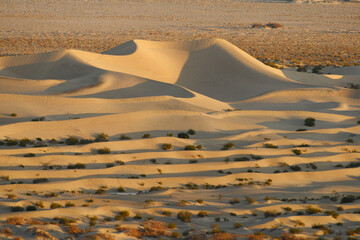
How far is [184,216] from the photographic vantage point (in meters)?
14.3

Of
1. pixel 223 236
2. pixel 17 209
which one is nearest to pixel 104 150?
pixel 17 209

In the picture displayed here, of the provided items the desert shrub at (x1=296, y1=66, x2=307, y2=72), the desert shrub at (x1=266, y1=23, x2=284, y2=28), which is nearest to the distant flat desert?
the desert shrub at (x1=296, y1=66, x2=307, y2=72)

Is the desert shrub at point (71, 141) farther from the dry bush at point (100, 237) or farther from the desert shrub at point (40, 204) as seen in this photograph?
the dry bush at point (100, 237)

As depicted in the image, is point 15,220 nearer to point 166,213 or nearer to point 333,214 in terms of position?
point 166,213

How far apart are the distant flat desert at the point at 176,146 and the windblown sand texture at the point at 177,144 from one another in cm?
7

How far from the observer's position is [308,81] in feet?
123

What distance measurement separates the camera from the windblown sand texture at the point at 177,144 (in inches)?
564

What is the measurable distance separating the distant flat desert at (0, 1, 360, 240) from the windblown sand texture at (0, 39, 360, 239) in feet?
0.21

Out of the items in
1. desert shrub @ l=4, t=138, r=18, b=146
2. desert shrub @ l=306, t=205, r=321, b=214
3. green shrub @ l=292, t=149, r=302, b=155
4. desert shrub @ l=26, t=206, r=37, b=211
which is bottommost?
desert shrub @ l=306, t=205, r=321, b=214

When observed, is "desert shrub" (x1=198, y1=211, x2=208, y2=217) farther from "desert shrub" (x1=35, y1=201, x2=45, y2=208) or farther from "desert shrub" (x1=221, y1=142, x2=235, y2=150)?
"desert shrub" (x1=221, y1=142, x2=235, y2=150)

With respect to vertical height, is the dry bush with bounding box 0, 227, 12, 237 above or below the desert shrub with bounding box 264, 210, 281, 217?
above

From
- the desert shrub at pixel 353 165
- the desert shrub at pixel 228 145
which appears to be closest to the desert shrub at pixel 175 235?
the desert shrub at pixel 228 145

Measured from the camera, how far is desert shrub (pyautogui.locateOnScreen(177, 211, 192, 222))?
14195mm

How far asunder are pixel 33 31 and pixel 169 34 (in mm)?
18320
